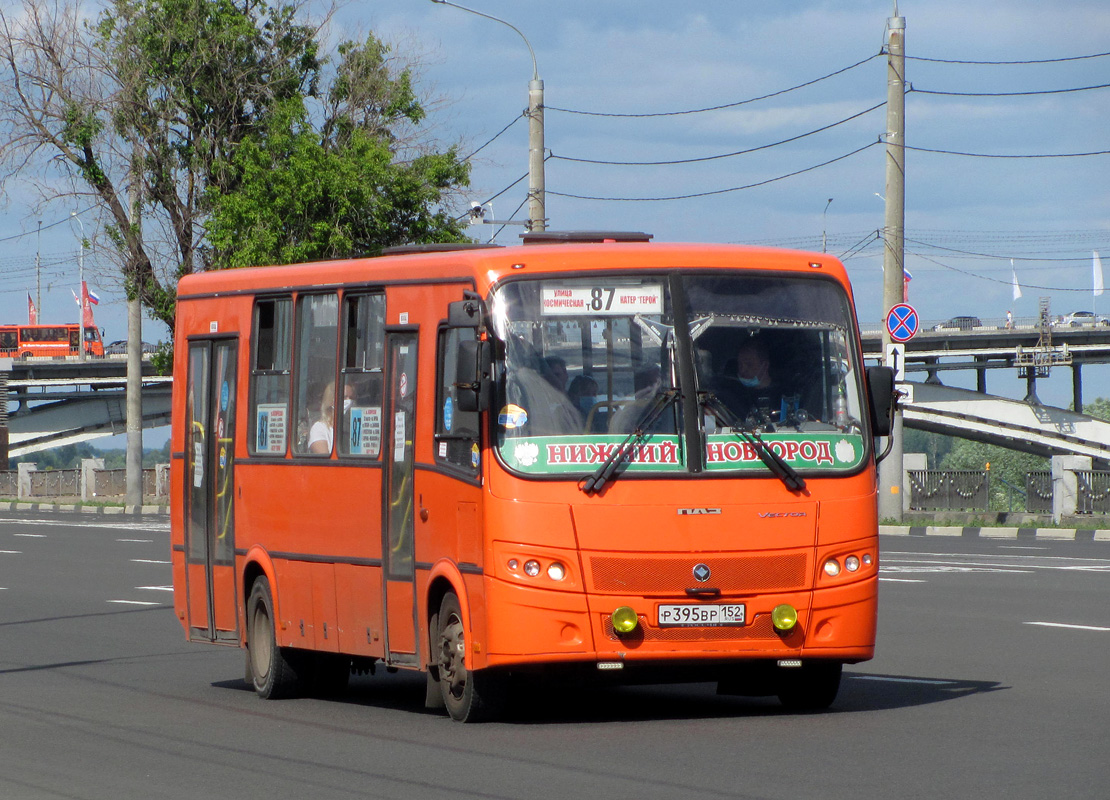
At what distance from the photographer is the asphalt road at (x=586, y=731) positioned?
760cm

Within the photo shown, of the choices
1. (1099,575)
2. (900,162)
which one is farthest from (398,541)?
(900,162)

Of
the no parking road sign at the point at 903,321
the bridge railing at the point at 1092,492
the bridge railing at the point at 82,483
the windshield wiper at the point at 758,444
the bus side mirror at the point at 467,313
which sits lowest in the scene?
the bridge railing at the point at 82,483

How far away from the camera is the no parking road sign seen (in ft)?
104

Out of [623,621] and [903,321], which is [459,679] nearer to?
[623,621]

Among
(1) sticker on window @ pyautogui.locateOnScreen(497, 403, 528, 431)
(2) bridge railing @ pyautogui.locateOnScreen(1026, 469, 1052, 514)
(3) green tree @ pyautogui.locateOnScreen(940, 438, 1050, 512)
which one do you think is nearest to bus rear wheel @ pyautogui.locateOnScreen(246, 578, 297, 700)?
(1) sticker on window @ pyautogui.locateOnScreen(497, 403, 528, 431)

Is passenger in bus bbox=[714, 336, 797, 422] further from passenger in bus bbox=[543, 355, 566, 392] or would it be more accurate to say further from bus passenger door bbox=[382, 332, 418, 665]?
bus passenger door bbox=[382, 332, 418, 665]

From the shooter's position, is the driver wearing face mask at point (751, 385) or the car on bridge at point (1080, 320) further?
the car on bridge at point (1080, 320)

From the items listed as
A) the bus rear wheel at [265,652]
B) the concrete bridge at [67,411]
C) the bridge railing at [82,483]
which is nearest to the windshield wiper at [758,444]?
→ the bus rear wheel at [265,652]

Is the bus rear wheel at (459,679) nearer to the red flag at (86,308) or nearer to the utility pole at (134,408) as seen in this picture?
the utility pole at (134,408)

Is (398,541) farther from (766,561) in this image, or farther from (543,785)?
(543,785)

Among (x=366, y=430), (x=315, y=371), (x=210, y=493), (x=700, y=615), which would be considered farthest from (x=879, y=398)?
(x=210, y=493)

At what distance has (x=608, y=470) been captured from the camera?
30.7 feet

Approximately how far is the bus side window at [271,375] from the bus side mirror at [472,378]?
8.30ft

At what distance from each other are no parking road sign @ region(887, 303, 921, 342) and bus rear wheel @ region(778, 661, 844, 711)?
21.9m
